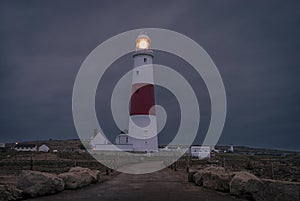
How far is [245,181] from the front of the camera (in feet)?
31.7

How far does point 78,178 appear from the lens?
12.6 meters

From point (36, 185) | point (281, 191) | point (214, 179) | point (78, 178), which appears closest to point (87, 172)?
point (78, 178)

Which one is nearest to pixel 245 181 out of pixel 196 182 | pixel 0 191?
pixel 196 182

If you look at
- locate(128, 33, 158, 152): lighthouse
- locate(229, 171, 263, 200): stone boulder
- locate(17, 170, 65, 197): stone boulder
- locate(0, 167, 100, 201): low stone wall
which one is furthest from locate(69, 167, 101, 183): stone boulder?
locate(128, 33, 158, 152): lighthouse

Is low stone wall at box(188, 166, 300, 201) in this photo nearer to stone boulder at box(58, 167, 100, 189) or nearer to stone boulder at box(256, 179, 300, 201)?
stone boulder at box(256, 179, 300, 201)

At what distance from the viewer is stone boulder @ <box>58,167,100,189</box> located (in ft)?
39.7

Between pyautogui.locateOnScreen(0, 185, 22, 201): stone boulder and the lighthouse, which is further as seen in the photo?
the lighthouse

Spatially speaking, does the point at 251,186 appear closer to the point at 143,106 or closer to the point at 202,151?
the point at 143,106

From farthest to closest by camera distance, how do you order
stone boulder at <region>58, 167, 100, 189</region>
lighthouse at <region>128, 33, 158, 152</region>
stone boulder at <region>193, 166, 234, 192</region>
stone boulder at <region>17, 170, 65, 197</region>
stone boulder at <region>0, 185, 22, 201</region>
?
1. lighthouse at <region>128, 33, 158, 152</region>
2. stone boulder at <region>58, 167, 100, 189</region>
3. stone boulder at <region>193, 166, 234, 192</region>
4. stone boulder at <region>17, 170, 65, 197</region>
5. stone boulder at <region>0, 185, 22, 201</region>

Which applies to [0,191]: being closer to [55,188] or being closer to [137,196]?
[55,188]

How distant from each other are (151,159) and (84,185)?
28333 millimetres

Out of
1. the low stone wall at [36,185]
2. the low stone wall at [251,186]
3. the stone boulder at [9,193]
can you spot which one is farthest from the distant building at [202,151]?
the stone boulder at [9,193]

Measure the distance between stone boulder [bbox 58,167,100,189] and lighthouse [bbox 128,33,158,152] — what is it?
26612mm

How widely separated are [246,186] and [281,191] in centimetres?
145
